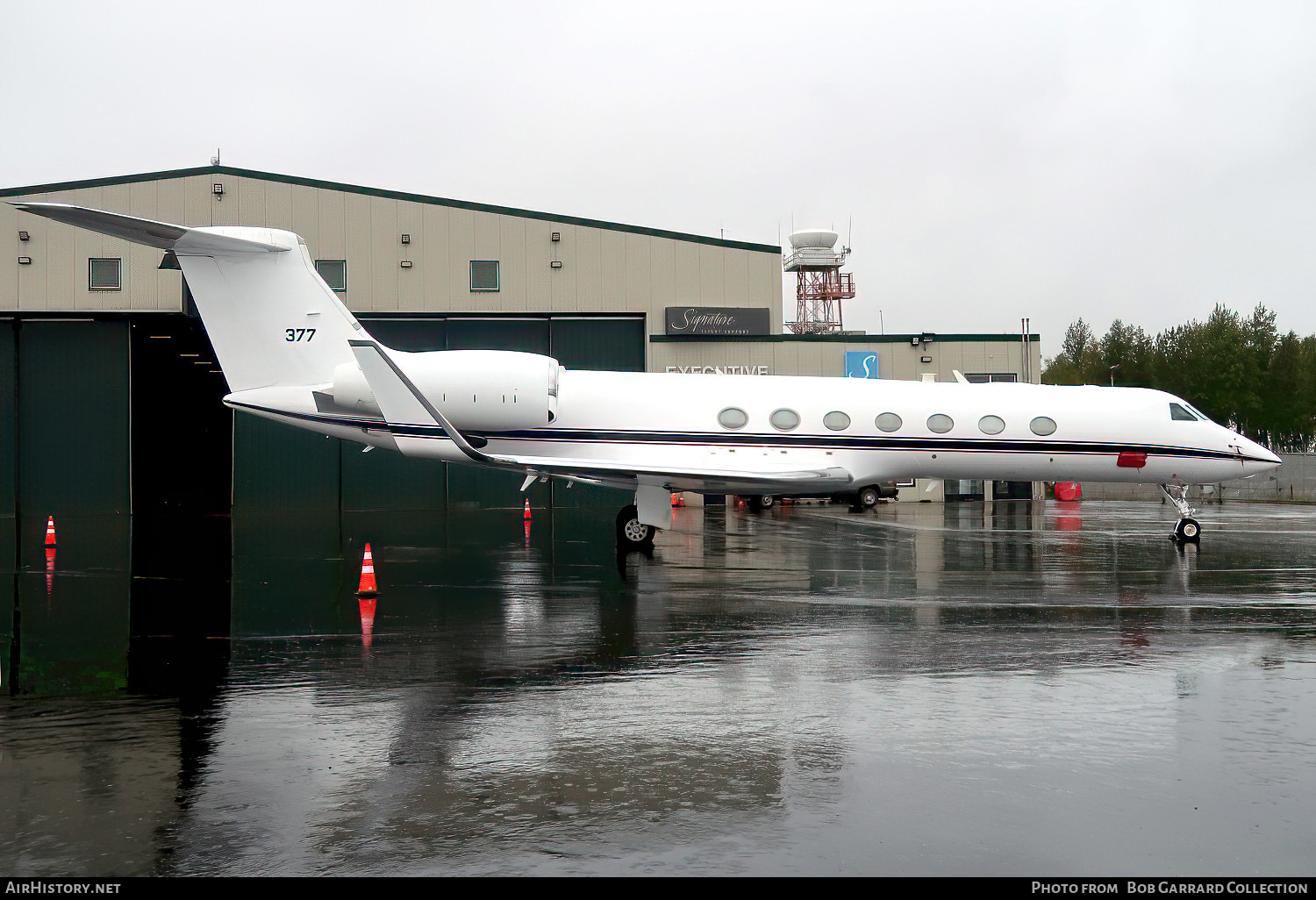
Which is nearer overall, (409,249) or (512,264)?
(409,249)

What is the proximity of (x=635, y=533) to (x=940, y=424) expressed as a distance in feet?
18.0

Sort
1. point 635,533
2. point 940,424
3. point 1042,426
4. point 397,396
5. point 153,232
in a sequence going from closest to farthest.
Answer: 1. point 153,232
2. point 397,396
3. point 635,533
4. point 940,424
5. point 1042,426

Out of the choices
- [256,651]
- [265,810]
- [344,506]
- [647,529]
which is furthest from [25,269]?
[265,810]

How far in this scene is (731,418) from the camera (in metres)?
17.1

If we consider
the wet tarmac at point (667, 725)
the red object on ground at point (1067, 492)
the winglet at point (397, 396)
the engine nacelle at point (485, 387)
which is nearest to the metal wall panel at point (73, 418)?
the engine nacelle at point (485, 387)

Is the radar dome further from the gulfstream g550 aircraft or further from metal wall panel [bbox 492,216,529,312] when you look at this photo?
the gulfstream g550 aircraft

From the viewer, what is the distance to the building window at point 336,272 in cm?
2952

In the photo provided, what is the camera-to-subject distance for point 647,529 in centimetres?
1652

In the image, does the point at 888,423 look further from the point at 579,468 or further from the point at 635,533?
the point at 579,468

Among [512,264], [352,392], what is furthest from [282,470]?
[352,392]

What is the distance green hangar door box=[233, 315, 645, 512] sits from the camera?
29.6 metres

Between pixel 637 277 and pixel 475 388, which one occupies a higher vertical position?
pixel 637 277

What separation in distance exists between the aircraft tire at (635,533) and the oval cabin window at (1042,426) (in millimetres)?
6755

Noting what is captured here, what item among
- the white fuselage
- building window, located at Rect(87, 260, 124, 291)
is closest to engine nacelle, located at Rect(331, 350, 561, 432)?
the white fuselage
